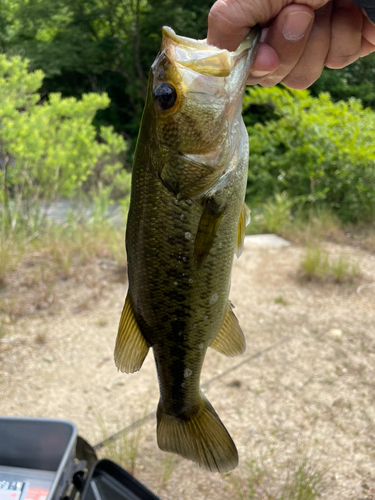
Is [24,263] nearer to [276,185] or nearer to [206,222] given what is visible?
[206,222]

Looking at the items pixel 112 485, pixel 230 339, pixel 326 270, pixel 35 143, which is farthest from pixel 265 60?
pixel 35 143

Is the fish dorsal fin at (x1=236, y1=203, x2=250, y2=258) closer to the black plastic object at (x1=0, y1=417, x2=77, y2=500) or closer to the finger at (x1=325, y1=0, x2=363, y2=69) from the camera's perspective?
the finger at (x1=325, y1=0, x2=363, y2=69)

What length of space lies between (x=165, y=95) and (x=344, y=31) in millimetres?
959

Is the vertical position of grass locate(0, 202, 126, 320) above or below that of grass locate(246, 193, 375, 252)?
below

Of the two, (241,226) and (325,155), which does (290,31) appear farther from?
(325,155)

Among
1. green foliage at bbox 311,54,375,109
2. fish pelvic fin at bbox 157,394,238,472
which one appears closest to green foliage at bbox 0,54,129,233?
fish pelvic fin at bbox 157,394,238,472

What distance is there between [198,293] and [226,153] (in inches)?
16.8

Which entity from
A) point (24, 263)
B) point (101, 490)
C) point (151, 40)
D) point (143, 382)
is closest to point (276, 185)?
point (24, 263)

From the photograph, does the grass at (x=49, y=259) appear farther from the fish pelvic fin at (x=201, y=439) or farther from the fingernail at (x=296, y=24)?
the fingernail at (x=296, y=24)

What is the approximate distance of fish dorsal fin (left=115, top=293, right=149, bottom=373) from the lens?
1.28m

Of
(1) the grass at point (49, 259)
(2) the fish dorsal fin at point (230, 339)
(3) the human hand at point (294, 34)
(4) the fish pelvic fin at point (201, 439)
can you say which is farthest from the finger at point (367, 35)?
(1) the grass at point (49, 259)

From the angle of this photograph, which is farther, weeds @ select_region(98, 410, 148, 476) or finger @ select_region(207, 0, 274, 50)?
weeds @ select_region(98, 410, 148, 476)

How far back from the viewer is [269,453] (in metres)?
2.67

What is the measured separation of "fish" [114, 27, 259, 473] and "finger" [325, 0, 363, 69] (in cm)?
Answer: 53
